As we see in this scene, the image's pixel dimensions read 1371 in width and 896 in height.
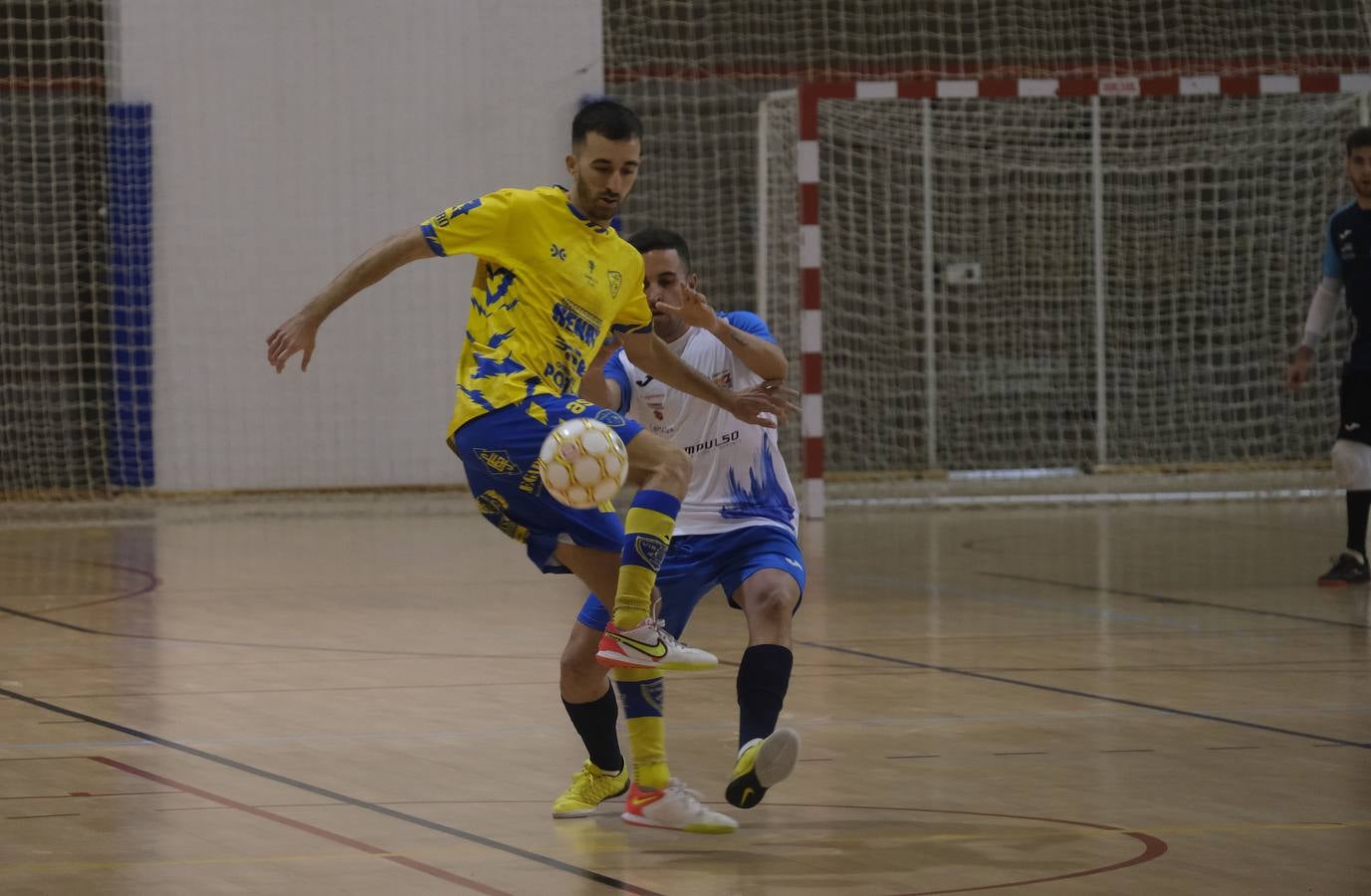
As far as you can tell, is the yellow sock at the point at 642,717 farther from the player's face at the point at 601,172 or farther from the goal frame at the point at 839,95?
the goal frame at the point at 839,95

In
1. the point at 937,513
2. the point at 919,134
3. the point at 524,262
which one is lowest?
the point at 937,513

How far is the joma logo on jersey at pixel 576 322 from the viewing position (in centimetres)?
452

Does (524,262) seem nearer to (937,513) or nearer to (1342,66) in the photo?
(937,513)

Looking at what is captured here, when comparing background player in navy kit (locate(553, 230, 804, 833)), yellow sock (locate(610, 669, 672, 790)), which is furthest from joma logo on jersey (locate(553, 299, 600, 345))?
yellow sock (locate(610, 669, 672, 790))

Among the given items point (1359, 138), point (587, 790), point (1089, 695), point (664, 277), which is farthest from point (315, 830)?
point (1359, 138)

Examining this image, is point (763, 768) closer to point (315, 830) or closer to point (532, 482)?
point (532, 482)

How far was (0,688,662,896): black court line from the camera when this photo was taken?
3922mm

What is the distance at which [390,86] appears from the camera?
1509 cm

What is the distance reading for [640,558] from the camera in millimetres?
4285

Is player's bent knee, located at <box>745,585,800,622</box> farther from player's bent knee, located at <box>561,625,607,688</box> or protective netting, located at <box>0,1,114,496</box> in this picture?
protective netting, located at <box>0,1,114,496</box>

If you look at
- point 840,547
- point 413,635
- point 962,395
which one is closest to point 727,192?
point 962,395

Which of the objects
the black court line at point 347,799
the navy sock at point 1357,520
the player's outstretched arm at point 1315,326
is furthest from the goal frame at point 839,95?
the black court line at point 347,799

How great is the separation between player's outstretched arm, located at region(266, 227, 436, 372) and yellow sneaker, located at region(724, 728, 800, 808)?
53.6 inches

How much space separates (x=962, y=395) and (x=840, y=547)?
535 cm
